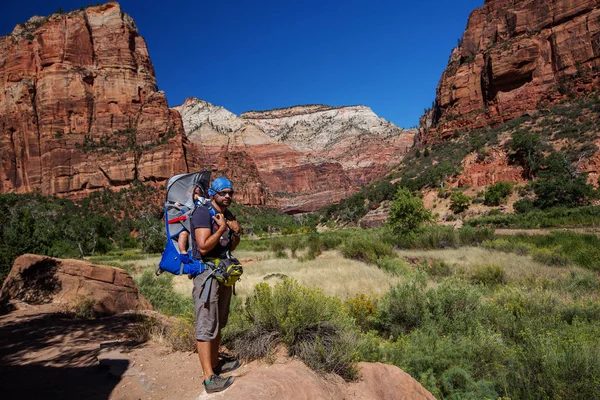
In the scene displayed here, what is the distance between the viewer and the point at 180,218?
3.33 m

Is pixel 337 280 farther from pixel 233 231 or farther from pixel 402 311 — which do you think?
pixel 233 231

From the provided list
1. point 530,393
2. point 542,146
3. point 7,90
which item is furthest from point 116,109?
point 530,393

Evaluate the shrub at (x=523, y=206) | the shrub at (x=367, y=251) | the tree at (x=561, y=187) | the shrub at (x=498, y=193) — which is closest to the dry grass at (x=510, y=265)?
the shrub at (x=367, y=251)

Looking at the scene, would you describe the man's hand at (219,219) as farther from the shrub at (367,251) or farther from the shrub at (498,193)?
the shrub at (498,193)

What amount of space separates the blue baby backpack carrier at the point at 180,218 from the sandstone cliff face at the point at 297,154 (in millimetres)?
92525

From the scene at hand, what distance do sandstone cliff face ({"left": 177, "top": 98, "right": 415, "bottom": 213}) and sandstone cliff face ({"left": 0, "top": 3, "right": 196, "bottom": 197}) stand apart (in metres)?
32.1

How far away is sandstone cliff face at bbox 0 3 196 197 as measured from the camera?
209 ft

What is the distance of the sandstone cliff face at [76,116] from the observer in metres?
63.7

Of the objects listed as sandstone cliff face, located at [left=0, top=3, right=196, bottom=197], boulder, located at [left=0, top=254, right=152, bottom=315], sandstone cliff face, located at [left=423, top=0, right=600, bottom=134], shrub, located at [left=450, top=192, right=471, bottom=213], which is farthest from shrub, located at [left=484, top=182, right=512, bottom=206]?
sandstone cliff face, located at [left=0, top=3, right=196, bottom=197]

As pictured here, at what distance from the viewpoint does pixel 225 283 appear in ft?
→ 9.89

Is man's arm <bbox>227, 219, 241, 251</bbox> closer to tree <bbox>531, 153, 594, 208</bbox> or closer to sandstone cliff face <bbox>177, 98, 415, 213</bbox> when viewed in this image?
tree <bbox>531, 153, 594, 208</bbox>

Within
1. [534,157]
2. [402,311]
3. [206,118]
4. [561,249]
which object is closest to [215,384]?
[402,311]

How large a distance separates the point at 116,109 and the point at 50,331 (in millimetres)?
Answer: 75631

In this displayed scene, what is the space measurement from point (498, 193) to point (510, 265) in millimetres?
25016
